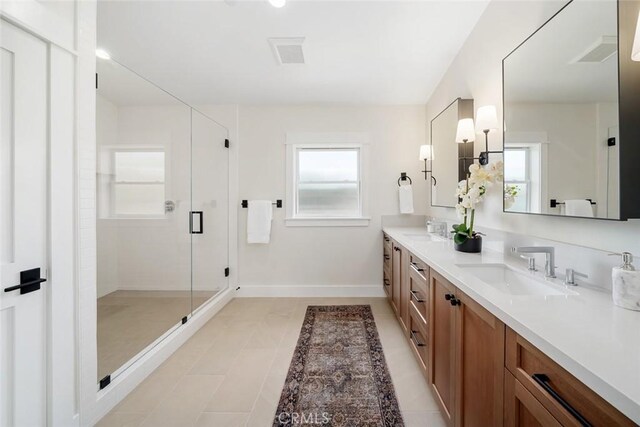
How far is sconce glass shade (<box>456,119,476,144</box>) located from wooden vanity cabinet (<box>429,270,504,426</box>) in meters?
1.21

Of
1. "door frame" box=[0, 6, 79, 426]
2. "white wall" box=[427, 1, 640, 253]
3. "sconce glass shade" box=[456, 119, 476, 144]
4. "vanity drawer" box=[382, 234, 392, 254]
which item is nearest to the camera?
"white wall" box=[427, 1, 640, 253]

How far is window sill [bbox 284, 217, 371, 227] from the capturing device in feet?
11.2

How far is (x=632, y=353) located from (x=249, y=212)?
3.19 m

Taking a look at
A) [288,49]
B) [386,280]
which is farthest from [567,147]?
[386,280]

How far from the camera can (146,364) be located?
1901mm

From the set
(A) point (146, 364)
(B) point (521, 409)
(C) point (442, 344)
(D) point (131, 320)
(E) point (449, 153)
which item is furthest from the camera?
(E) point (449, 153)

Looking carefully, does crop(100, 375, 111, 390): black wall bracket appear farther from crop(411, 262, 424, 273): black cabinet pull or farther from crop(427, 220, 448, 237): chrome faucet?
crop(427, 220, 448, 237): chrome faucet

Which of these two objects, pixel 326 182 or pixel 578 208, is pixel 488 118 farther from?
pixel 326 182

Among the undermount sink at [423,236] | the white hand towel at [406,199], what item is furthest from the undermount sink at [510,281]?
the white hand towel at [406,199]

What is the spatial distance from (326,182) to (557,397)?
3.03m

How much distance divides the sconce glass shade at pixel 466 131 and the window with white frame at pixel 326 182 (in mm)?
1432

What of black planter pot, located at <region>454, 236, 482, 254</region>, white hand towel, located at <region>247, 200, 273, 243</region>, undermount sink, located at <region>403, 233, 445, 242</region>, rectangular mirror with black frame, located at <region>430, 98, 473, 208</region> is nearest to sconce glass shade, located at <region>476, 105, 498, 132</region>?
rectangular mirror with black frame, located at <region>430, 98, 473, 208</region>

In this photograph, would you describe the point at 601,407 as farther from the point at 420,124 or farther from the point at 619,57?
the point at 420,124

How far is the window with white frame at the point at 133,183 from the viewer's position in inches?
72.0
